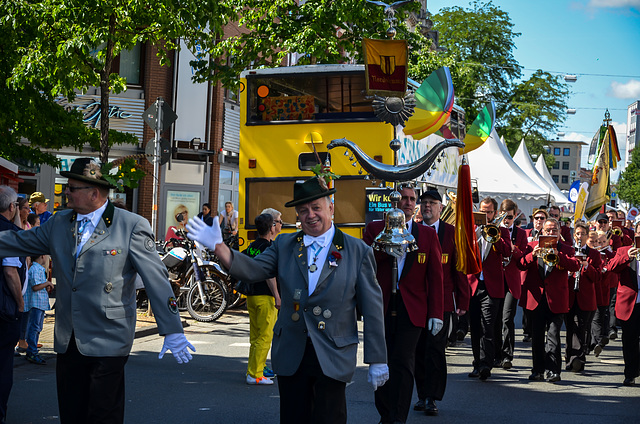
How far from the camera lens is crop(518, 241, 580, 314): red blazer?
405 inches

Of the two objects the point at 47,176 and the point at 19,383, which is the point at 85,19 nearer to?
the point at 19,383

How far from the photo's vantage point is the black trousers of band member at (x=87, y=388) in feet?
16.5

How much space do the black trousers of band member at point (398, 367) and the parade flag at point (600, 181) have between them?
29.0ft

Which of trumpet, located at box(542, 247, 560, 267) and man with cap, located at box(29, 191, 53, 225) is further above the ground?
man with cap, located at box(29, 191, 53, 225)

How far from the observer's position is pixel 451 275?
8.73 metres

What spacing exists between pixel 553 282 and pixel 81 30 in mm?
7417

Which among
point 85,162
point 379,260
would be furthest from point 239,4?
point 85,162

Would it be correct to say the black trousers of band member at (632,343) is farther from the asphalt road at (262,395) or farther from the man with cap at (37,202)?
the man with cap at (37,202)

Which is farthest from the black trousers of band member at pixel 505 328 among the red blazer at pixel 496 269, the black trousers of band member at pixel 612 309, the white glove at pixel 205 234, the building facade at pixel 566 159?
the building facade at pixel 566 159

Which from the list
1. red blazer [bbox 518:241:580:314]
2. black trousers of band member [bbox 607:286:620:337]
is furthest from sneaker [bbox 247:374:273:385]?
black trousers of band member [bbox 607:286:620:337]

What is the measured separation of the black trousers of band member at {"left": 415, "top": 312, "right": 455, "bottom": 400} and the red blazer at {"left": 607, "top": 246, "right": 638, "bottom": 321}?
115 inches

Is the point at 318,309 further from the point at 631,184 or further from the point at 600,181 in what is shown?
the point at 631,184

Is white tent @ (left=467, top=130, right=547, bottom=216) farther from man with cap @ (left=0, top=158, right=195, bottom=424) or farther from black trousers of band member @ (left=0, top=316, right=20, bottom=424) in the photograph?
man with cap @ (left=0, top=158, right=195, bottom=424)

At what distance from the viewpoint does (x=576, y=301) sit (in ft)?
36.6
